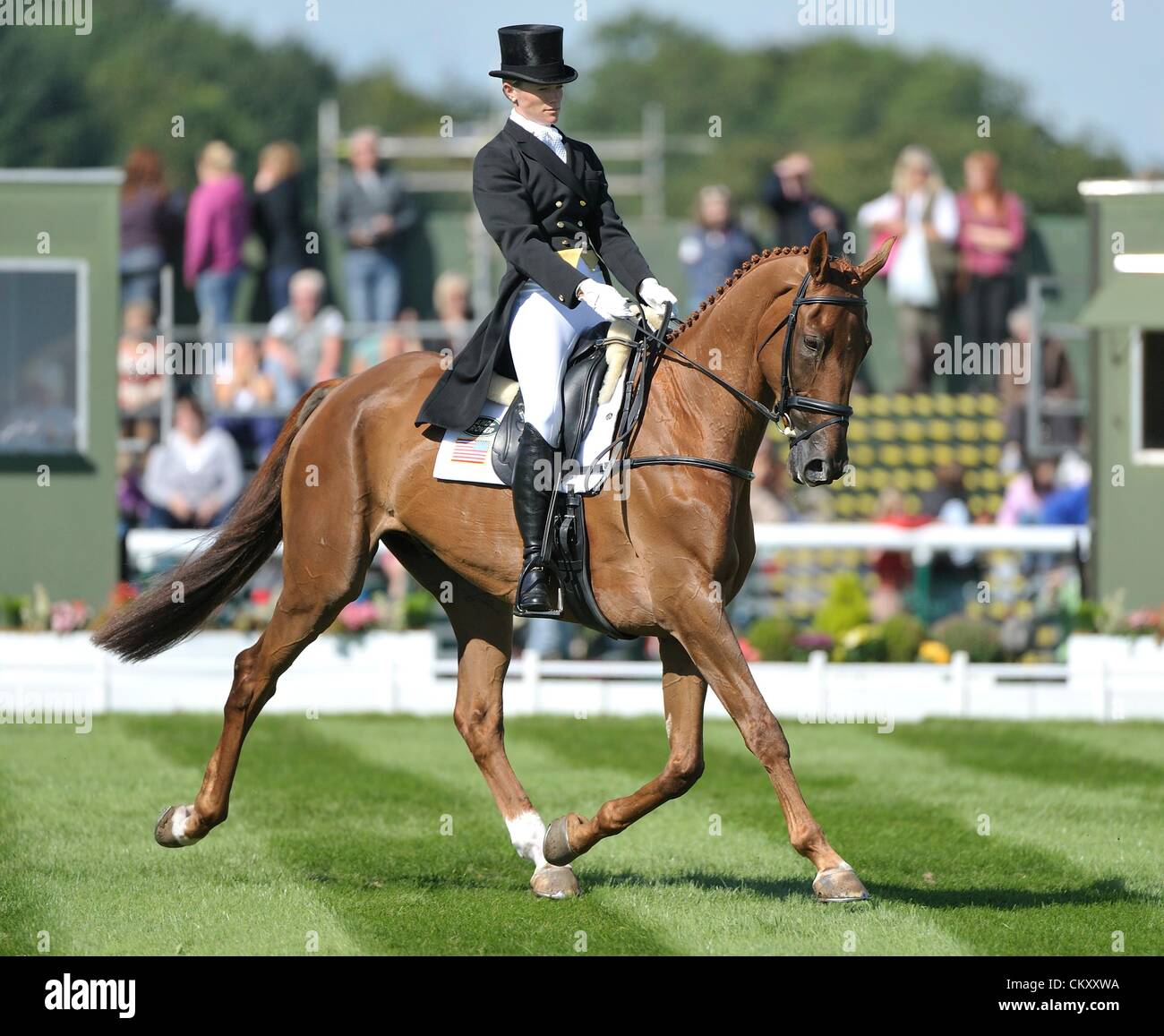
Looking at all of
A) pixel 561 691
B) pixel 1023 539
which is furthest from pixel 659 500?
pixel 1023 539

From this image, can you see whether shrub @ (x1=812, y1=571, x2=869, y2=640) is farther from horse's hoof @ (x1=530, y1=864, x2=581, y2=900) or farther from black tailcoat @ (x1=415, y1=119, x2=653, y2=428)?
horse's hoof @ (x1=530, y1=864, x2=581, y2=900)

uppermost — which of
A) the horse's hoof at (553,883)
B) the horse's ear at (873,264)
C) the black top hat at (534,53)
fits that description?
the black top hat at (534,53)

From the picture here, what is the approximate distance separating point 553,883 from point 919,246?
1294cm

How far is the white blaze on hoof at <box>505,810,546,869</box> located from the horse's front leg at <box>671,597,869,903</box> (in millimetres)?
1180

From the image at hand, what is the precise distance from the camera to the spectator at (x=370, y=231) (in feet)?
66.4

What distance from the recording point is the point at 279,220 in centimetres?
1961

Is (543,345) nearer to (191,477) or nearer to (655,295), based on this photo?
(655,295)

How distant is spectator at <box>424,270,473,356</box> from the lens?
1842cm

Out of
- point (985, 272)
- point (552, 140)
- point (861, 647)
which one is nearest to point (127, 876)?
point (552, 140)

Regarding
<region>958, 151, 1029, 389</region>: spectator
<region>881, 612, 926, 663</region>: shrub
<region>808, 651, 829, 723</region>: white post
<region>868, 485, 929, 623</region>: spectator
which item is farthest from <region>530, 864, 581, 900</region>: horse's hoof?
<region>958, 151, 1029, 389</region>: spectator

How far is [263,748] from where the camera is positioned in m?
12.0

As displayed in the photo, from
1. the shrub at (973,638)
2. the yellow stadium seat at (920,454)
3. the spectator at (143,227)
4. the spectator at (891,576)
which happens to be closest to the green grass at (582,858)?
the shrub at (973,638)

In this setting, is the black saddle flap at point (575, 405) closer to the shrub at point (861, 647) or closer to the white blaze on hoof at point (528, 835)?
the white blaze on hoof at point (528, 835)

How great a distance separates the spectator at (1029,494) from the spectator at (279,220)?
7.42m
